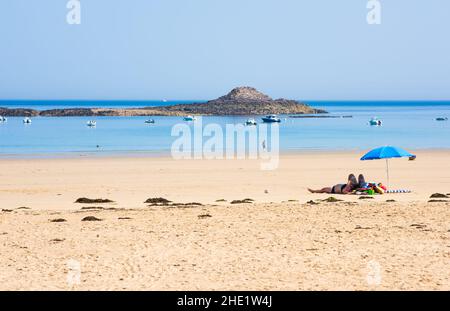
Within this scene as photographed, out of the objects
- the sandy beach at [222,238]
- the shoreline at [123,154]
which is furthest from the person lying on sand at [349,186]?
the shoreline at [123,154]

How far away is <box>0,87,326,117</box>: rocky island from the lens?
508 feet

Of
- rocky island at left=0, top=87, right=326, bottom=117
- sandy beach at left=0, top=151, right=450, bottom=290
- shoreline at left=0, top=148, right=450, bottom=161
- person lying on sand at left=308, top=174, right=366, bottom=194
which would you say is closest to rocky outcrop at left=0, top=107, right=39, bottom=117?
rocky island at left=0, top=87, right=326, bottom=117

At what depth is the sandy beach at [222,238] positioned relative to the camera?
12.3 meters

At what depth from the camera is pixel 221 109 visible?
6816 inches

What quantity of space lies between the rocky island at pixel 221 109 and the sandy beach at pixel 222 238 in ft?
418

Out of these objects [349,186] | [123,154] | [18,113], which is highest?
[18,113]

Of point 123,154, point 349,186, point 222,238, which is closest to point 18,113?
point 123,154

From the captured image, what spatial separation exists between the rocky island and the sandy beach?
127m

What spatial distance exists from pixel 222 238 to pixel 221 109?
157 metres

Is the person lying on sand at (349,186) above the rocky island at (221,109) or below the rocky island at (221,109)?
below

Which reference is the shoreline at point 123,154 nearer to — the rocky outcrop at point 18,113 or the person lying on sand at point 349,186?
the person lying on sand at point 349,186

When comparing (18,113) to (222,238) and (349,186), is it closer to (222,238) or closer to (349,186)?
(349,186)
